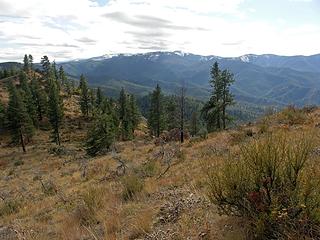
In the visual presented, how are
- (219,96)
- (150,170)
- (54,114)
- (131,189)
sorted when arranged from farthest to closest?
(54,114) → (219,96) → (150,170) → (131,189)

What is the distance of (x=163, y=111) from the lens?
2522 inches

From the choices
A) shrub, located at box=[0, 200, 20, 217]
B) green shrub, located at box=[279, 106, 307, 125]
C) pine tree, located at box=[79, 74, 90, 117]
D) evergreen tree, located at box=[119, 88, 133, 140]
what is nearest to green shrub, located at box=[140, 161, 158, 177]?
shrub, located at box=[0, 200, 20, 217]

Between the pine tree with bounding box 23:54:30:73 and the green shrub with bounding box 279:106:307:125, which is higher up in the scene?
the pine tree with bounding box 23:54:30:73

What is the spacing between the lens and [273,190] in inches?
162

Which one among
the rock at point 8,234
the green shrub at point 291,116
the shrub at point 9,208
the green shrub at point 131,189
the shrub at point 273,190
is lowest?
the shrub at point 9,208

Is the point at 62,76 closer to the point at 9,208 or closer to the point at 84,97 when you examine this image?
the point at 84,97

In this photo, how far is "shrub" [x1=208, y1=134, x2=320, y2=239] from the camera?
11.7 ft

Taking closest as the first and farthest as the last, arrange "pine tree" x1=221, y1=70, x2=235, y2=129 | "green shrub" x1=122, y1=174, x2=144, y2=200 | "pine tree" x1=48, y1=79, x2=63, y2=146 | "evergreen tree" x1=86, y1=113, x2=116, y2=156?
"green shrub" x1=122, y1=174, x2=144, y2=200
"evergreen tree" x1=86, y1=113, x2=116, y2=156
"pine tree" x1=221, y1=70, x2=235, y2=129
"pine tree" x1=48, y1=79, x2=63, y2=146

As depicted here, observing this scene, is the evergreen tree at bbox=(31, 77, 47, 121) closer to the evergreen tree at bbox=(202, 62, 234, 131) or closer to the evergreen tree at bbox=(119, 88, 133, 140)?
the evergreen tree at bbox=(119, 88, 133, 140)

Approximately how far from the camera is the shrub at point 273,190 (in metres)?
3.56

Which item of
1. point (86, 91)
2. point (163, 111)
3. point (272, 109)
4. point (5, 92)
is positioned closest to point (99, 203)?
point (272, 109)

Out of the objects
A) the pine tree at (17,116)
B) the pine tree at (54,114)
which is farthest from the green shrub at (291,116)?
the pine tree at (54,114)

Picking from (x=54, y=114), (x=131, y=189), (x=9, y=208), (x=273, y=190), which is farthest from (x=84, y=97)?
(x=273, y=190)

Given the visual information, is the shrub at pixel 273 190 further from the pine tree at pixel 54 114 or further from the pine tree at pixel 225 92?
the pine tree at pixel 54 114
